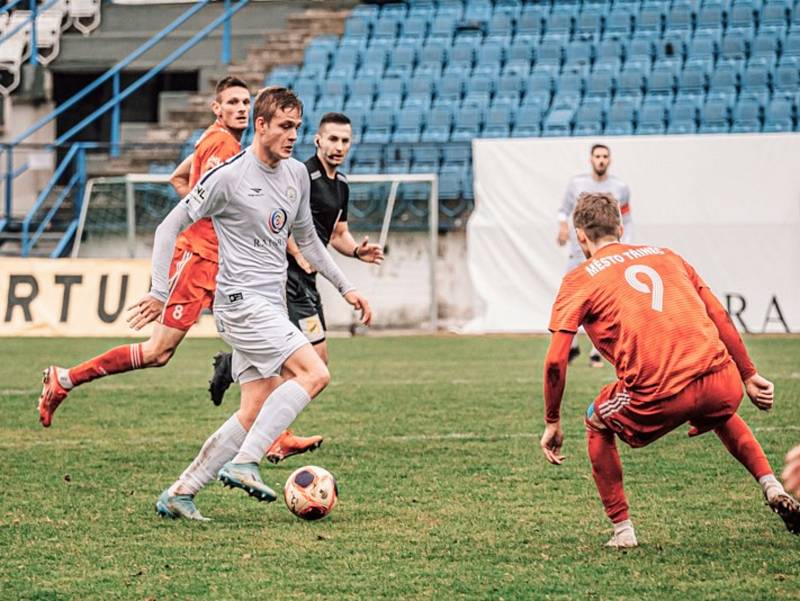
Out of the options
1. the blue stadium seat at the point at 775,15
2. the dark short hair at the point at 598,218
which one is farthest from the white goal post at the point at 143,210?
the dark short hair at the point at 598,218

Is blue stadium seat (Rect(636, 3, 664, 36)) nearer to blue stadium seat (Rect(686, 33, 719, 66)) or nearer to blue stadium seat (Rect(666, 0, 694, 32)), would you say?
blue stadium seat (Rect(666, 0, 694, 32))

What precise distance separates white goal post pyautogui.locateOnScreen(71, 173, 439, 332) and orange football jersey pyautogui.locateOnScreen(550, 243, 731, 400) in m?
13.7

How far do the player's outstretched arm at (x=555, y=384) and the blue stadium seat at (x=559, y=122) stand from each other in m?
15.6

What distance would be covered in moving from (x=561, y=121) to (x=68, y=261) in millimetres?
7489

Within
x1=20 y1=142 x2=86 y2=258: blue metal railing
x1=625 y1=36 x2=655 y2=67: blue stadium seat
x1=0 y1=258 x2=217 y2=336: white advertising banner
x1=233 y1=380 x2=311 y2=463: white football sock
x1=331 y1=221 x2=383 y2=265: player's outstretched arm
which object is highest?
x1=625 y1=36 x2=655 y2=67: blue stadium seat

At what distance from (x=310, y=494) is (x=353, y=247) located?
2202 millimetres

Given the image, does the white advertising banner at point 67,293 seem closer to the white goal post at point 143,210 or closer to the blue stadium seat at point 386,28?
the white goal post at point 143,210

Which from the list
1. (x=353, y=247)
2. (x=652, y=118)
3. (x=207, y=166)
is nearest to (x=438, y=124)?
(x=652, y=118)

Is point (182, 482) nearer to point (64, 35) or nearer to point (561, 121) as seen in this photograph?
point (561, 121)

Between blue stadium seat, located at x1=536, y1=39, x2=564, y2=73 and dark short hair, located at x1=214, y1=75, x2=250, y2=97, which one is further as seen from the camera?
blue stadium seat, located at x1=536, y1=39, x2=564, y2=73

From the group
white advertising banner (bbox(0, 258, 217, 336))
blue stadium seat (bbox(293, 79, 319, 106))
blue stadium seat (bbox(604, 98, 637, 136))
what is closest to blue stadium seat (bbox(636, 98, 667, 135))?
blue stadium seat (bbox(604, 98, 637, 136))

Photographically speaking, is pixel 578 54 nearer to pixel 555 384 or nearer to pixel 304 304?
pixel 304 304

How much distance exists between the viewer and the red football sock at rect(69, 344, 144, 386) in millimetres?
7285

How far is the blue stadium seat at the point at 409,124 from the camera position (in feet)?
69.7
